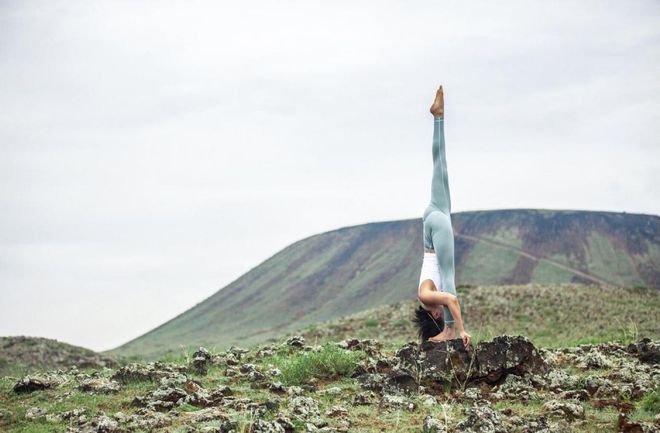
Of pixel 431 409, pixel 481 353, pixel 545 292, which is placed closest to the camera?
pixel 431 409

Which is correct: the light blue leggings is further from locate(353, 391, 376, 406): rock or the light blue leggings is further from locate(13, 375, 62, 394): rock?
locate(13, 375, 62, 394): rock

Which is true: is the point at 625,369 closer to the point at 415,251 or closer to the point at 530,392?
the point at 530,392

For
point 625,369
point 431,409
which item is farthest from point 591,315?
point 431,409

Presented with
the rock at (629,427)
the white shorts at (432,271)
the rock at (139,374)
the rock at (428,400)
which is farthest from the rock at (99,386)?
the rock at (629,427)

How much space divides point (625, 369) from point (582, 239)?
11434 centimetres

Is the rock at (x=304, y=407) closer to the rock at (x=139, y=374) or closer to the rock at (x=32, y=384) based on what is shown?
the rock at (x=139, y=374)

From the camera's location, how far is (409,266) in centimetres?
11650

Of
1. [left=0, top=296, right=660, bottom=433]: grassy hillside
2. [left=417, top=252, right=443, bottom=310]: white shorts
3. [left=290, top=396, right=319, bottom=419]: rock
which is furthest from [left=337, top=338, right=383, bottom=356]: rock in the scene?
[left=290, top=396, right=319, bottom=419]: rock

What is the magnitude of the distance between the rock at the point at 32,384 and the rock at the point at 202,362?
7.46ft

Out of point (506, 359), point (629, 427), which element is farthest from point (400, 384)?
point (629, 427)

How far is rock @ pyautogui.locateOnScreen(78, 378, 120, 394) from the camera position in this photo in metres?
9.88

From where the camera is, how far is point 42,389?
1059 centimetres

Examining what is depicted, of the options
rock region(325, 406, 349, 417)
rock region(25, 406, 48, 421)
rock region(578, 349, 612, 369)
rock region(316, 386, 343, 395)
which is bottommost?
rock region(578, 349, 612, 369)

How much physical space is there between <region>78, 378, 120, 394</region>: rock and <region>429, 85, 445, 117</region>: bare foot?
22.3 ft
